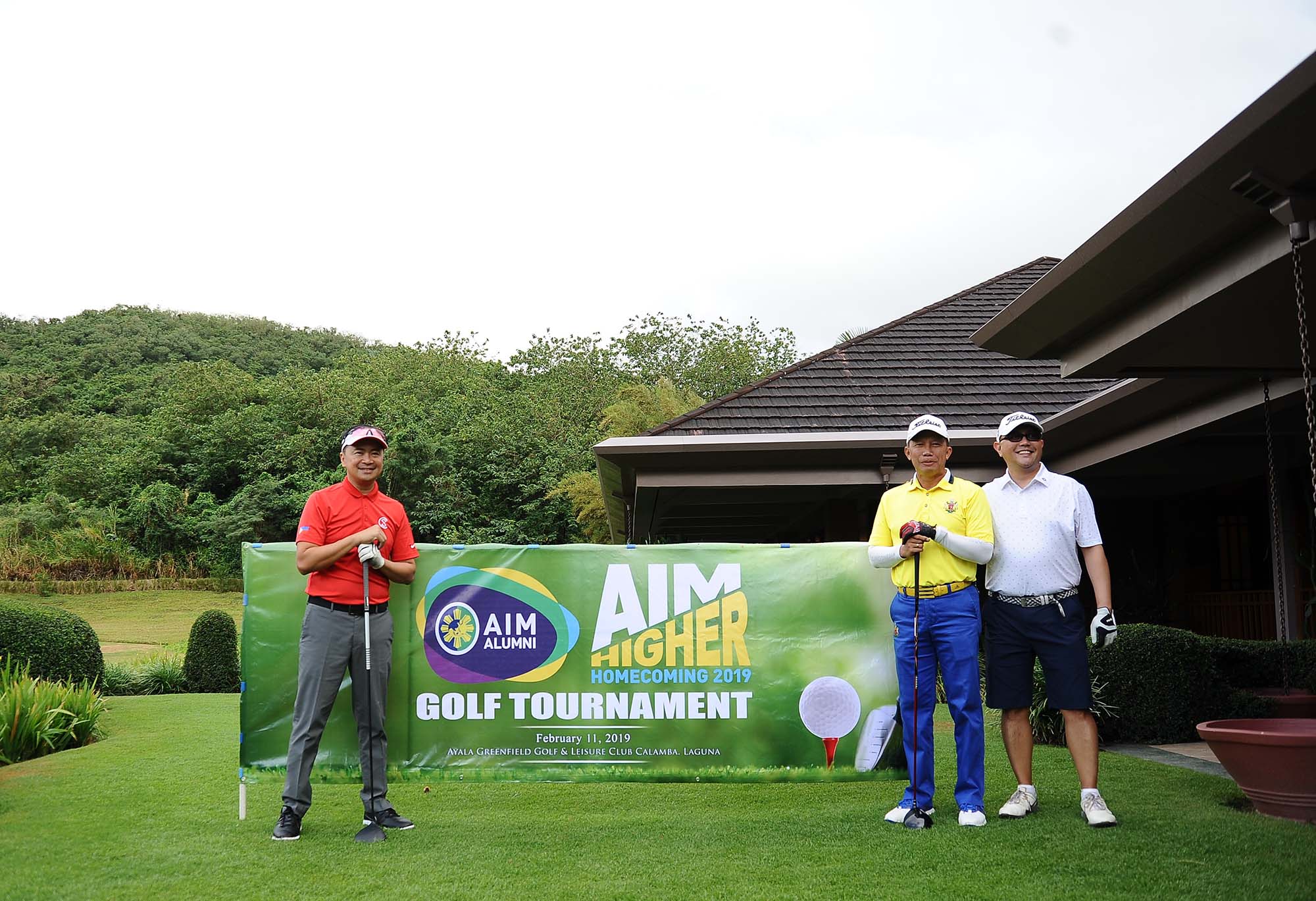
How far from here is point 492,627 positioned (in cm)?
552

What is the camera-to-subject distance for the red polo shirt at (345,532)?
4.88 m

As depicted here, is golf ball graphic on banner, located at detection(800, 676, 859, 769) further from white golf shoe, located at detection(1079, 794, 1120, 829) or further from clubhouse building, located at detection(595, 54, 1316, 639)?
clubhouse building, located at detection(595, 54, 1316, 639)

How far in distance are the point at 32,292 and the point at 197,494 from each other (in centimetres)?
5126

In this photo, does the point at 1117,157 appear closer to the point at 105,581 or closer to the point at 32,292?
the point at 105,581

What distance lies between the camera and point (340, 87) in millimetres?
21953

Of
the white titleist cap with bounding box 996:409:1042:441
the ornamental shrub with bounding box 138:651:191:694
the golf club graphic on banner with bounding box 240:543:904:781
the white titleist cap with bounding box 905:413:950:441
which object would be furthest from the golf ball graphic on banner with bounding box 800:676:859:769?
the ornamental shrub with bounding box 138:651:191:694

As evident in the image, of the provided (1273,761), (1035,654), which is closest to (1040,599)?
(1035,654)

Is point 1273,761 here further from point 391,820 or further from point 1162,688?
point 391,820

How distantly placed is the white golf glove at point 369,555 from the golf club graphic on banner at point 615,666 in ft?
2.01

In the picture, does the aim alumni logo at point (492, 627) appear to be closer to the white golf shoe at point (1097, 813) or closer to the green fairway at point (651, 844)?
the green fairway at point (651, 844)

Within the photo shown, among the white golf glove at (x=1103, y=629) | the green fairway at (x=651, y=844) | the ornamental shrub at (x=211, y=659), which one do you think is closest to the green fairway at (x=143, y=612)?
the ornamental shrub at (x=211, y=659)

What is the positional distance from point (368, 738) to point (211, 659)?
11.7m

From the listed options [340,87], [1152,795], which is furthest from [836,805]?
[340,87]

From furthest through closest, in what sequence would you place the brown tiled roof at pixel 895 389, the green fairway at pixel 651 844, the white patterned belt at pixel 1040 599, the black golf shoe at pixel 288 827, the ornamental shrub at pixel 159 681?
the ornamental shrub at pixel 159 681 < the brown tiled roof at pixel 895 389 < the white patterned belt at pixel 1040 599 < the black golf shoe at pixel 288 827 < the green fairway at pixel 651 844
